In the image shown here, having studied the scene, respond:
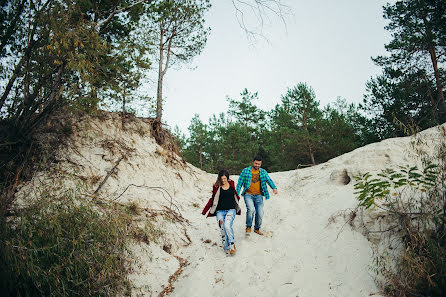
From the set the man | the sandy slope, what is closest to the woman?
the sandy slope

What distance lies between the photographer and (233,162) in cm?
2095

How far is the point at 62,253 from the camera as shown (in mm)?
3512

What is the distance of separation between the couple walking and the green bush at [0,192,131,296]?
1.94m

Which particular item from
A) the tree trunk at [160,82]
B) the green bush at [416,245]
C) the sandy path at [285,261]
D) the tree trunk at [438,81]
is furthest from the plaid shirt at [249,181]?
the tree trunk at [438,81]

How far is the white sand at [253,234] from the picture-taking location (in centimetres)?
429

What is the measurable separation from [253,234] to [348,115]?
70.4ft

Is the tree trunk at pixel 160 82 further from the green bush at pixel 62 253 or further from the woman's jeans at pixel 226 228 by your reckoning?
the green bush at pixel 62 253

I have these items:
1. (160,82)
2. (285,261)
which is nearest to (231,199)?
(285,261)

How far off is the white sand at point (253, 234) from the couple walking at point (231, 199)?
43 centimetres

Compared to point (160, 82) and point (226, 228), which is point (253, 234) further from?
point (160, 82)

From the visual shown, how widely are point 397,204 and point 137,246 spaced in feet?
16.6

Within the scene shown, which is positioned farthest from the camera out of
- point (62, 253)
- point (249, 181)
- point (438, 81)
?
point (438, 81)

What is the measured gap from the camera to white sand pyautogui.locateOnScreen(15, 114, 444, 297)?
14.1ft

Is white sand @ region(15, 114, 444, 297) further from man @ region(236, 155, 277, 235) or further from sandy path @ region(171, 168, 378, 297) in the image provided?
man @ region(236, 155, 277, 235)
